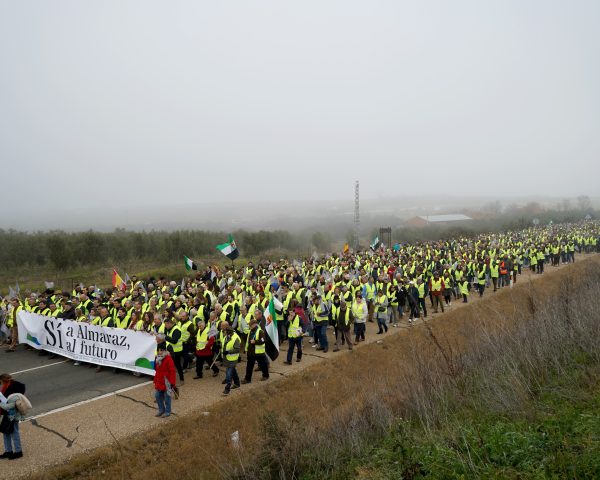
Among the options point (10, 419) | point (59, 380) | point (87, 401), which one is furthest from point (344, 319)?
point (10, 419)

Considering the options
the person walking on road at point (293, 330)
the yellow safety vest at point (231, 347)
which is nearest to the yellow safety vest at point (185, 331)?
the yellow safety vest at point (231, 347)

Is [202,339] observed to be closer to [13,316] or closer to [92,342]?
[92,342]

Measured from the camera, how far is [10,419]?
794 cm

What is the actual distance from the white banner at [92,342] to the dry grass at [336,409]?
9.21 feet

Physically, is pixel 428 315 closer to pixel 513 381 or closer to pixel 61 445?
pixel 513 381

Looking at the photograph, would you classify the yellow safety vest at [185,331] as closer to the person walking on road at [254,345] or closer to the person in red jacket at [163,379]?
the person walking on road at [254,345]

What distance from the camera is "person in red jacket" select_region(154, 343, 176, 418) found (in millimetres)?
9432

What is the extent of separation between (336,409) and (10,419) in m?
6.09

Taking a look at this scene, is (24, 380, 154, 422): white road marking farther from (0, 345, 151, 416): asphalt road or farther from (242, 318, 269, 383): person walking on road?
Answer: (242, 318, 269, 383): person walking on road

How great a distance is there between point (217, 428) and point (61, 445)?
3052 mm

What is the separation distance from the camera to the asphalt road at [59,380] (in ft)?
36.0

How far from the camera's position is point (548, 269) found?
3334 centimetres

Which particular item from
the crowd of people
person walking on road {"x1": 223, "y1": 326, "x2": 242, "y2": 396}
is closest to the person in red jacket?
the crowd of people

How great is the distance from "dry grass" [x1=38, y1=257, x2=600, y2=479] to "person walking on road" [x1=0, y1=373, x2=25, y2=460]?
1.03 m
